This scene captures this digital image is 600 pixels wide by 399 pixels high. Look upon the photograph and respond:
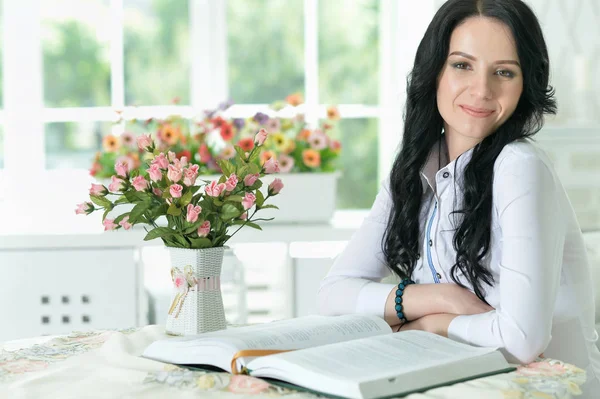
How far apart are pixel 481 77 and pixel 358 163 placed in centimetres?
300

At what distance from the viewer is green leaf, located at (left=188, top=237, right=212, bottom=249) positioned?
5.06 ft

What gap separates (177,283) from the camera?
1.55m

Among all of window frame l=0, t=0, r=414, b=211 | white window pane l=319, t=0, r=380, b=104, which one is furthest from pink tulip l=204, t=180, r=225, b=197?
white window pane l=319, t=0, r=380, b=104

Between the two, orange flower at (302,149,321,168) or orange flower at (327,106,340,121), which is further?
orange flower at (327,106,340,121)

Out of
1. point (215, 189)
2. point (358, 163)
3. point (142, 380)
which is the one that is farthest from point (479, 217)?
point (358, 163)

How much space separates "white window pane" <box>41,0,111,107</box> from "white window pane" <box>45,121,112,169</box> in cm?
9

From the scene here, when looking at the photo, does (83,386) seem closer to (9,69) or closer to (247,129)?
(247,129)

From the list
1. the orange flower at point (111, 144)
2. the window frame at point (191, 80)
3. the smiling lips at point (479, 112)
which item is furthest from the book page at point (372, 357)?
the window frame at point (191, 80)

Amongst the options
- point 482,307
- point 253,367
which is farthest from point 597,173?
point 253,367

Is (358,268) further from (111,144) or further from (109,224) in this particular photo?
(111,144)

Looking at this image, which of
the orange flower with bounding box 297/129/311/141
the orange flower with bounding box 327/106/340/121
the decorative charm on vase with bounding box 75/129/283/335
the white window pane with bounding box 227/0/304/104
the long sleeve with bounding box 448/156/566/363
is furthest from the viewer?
the white window pane with bounding box 227/0/304/104

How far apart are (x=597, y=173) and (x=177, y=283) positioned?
206 cm

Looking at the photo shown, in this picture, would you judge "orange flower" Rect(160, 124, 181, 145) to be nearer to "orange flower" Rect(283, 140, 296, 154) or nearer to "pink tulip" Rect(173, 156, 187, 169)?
"orange flower" Rect(283, 140, 296, 154)

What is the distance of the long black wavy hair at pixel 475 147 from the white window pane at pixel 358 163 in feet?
8.42
